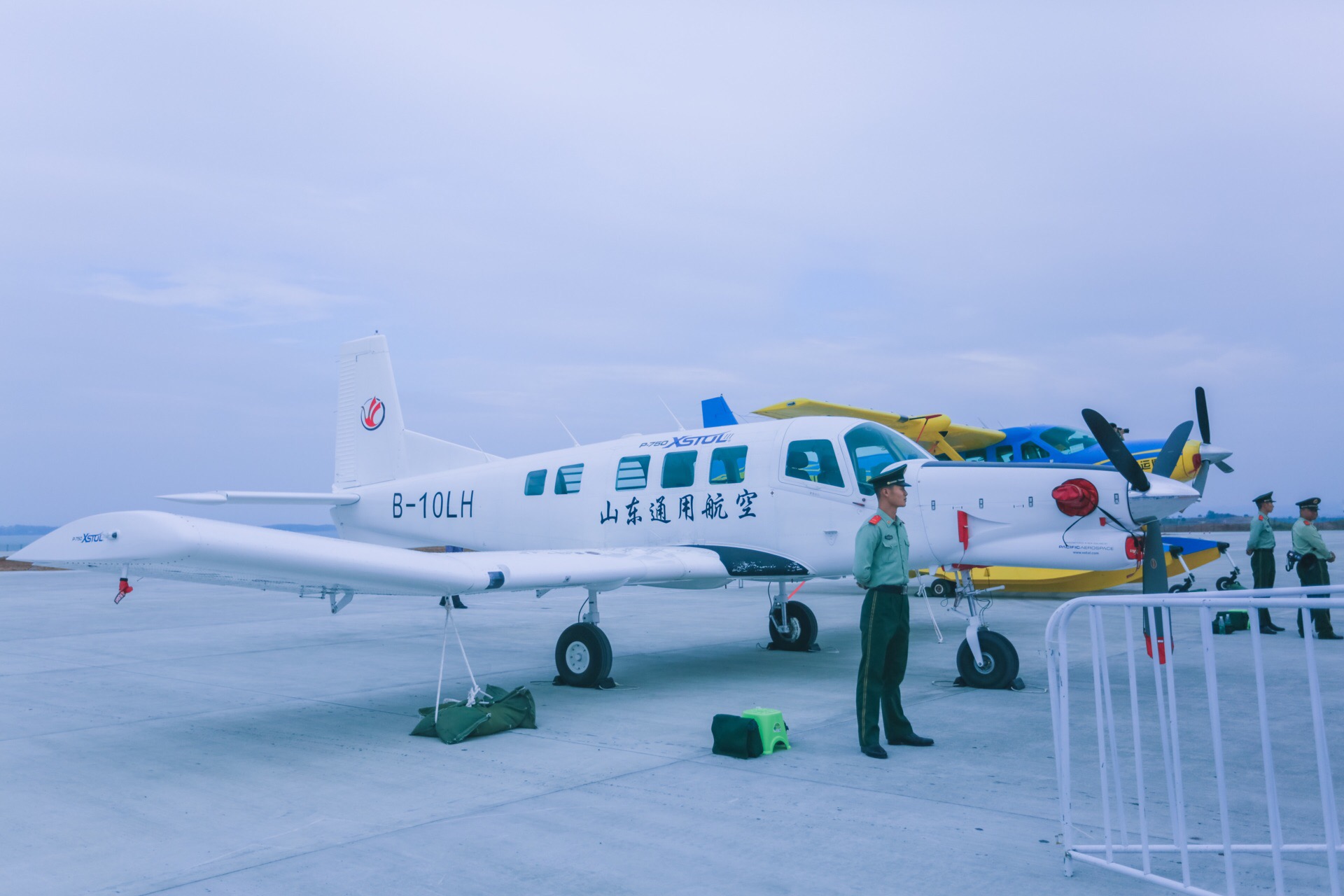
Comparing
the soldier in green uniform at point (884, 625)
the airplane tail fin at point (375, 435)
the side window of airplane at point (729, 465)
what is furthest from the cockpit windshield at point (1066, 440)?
the soldier in green uniform at point (884, 625)

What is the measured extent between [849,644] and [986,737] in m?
5.14

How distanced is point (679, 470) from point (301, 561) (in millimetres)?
4637

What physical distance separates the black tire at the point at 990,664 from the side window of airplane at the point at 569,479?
4.56 m

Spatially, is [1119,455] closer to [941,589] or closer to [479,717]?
[479,717]

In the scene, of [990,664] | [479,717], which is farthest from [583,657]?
[990,664]

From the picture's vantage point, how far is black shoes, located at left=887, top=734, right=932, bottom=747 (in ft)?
19.4

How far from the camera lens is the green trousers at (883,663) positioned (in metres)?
5.72

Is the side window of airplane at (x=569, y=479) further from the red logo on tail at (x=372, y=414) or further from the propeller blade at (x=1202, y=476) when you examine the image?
the propeller blade at (x=1202, y=476)

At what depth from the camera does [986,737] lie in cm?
611

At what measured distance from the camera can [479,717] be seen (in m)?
6.45

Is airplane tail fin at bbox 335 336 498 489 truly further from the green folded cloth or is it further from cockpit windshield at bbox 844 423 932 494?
the green folded cloth

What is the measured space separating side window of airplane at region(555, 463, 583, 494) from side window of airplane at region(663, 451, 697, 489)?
119 centimetres

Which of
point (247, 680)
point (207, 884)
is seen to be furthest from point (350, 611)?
point (207, 884)

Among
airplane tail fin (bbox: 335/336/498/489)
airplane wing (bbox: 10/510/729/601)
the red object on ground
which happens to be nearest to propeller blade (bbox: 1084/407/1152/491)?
the red object on ground
